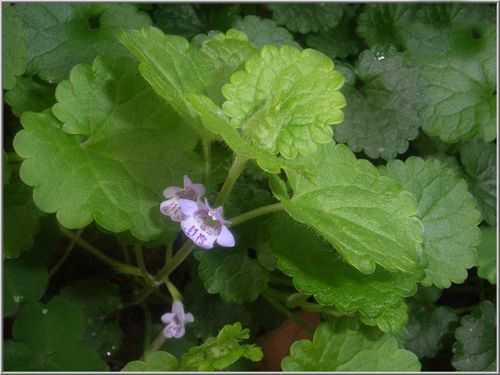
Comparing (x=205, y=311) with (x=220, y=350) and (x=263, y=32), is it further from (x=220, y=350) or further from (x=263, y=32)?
(x=263, y=32)

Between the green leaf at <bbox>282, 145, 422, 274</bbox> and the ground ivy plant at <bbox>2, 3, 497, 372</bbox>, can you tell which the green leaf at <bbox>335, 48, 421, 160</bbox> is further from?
the green leaf at <bbox>282, 145, 422, 274</bbox>

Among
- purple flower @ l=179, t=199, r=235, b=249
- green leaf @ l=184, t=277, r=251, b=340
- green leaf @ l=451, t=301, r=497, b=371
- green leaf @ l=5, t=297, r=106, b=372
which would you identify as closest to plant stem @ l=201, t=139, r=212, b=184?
purple flower @ l=179, t=199, r=235, b=249

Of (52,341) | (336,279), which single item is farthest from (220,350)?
(52,341)

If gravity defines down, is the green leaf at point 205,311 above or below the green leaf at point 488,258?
below

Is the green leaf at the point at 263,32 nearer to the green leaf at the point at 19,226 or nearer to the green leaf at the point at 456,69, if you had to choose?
the green leaf at the point at 456,69

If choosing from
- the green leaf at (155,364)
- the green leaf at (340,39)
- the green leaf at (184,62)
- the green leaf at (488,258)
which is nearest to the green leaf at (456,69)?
the green leaf at (340,39)

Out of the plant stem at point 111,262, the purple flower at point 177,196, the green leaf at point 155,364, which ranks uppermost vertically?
the purple flower at point 177,196

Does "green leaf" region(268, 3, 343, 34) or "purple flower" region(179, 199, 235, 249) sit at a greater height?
"green leaf" region(268, 3, 343, 34)
